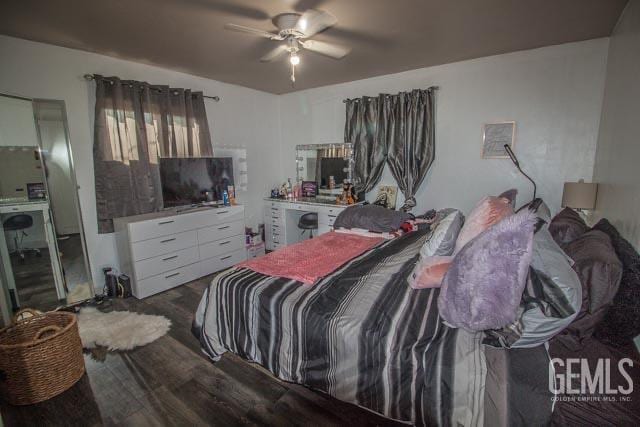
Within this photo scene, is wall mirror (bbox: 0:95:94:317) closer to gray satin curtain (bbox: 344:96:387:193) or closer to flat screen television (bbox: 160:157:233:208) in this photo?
flat screen television (bbox: 160:157:233:208)

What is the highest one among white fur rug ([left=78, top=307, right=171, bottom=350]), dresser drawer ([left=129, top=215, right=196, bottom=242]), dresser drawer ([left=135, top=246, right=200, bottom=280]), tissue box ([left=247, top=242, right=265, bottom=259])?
dresser drawer ([left=129, top=215, right=196, bottom=242])

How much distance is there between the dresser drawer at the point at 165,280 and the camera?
3.03 m

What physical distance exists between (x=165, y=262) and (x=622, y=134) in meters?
4.05

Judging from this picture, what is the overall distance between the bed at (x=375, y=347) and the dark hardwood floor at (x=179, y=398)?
22 centimetres

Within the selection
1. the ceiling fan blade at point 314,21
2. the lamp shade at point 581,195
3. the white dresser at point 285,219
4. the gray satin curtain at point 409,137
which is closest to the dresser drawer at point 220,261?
the white dresser at point 285,219

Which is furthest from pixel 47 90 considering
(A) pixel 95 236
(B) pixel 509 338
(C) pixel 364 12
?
(B) pixel 509 338

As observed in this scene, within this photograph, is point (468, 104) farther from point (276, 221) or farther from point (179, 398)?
point (179, 398)

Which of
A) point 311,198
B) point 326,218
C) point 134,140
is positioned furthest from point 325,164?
point 134,140

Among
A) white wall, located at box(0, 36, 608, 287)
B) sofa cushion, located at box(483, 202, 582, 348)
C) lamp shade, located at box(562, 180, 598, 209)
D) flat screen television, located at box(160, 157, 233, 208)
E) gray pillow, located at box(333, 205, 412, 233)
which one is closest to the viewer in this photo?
sofa cushion, located at box(483, 202, 582, 348)

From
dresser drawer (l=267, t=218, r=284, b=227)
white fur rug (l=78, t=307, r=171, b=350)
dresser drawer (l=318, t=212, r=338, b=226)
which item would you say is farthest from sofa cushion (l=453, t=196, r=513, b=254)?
dresser drawer (l=267, t=218, r=284, b=227)

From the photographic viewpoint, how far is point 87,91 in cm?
296

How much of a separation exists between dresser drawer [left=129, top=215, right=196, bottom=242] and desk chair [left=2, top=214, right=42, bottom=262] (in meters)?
0.82

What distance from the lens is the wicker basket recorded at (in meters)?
1.72

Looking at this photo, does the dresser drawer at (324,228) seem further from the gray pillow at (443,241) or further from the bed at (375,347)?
the gray pillow at (443,241)
